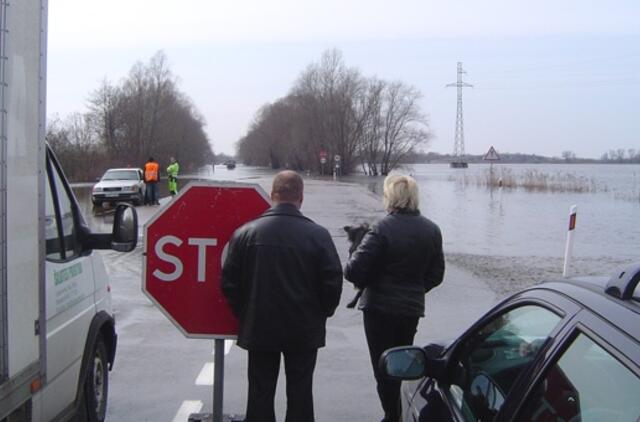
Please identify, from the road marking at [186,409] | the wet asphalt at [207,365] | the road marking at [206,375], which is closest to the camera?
the road marking at [186,409]

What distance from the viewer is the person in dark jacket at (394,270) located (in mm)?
4395

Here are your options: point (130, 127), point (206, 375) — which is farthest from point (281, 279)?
point (130, 127)

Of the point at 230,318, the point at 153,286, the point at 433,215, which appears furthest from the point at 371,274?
the point at 433,215

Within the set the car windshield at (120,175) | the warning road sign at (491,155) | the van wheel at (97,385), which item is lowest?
the van wheel at (97,385)

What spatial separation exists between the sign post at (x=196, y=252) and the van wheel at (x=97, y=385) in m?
0.78

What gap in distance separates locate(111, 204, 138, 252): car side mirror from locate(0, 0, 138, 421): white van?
13mm

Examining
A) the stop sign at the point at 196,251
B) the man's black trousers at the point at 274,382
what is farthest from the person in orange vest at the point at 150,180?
the man's black trousers at the point at 274,382

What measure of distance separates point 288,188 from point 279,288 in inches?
23.0

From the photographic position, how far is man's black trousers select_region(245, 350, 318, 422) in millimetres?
3680

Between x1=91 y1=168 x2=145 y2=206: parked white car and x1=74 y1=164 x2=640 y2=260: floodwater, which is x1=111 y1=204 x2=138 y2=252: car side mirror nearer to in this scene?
x1=74 y1=164 x2=640 y2=260: floodwater

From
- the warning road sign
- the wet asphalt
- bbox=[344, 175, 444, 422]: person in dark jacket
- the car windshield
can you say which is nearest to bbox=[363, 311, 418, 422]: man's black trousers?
bbox=[344, 175, 444, 422]: person in dark jacket

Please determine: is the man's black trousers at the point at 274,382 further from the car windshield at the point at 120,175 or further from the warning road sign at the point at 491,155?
the warning road sign at the point at 491,155

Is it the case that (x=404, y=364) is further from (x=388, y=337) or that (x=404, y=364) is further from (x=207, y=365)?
(x=207, y=365)

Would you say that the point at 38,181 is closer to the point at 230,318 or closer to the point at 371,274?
the point at 230,318
